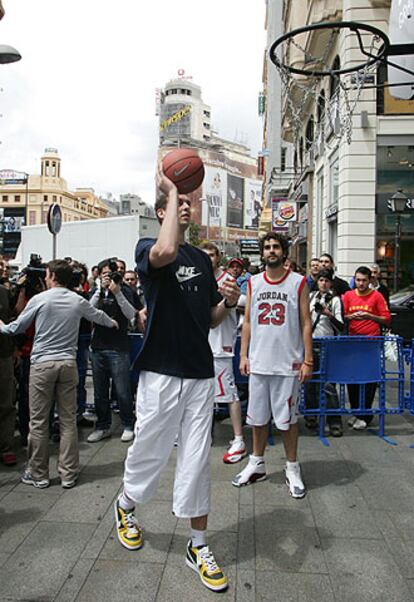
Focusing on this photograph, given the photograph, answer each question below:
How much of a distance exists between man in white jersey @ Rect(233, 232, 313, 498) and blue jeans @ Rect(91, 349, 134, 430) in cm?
175

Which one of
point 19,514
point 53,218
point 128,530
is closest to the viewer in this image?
point 128,530

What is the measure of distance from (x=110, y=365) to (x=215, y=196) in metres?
125

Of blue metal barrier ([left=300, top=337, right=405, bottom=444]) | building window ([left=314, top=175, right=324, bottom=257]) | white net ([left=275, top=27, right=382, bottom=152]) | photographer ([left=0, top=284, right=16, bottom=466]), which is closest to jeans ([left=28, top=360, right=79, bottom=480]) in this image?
photographer ([left=0, top=284, right=16, bottom=466])

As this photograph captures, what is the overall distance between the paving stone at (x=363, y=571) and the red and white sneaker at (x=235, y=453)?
1627mm

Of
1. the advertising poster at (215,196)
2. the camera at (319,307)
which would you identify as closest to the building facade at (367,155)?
the camera at (319,307)

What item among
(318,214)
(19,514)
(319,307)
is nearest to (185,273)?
(19,514)

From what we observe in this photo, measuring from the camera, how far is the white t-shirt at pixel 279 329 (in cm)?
432

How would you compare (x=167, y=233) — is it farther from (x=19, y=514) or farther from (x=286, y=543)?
(x=19, y=514)

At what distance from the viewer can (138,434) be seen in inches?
122

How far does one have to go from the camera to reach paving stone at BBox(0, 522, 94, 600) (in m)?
2.88

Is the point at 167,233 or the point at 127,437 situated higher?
the point at 167,233

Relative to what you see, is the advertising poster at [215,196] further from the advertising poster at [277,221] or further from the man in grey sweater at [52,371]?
the man in grey sweater at [52,371]

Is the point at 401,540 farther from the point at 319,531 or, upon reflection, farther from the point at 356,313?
the point at 356,313

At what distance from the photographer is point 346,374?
5.90 meters
